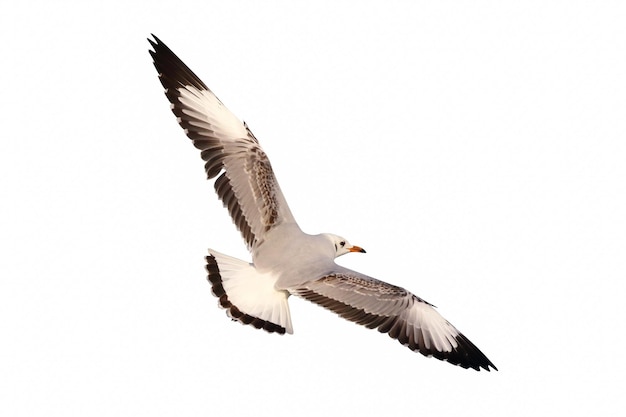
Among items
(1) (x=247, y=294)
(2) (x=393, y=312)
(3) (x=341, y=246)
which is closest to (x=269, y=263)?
(1) (x=247, y=294)

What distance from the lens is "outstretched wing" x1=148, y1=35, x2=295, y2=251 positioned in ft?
21.8

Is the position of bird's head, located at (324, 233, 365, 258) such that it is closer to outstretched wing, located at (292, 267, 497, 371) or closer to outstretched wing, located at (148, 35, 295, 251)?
outstretched wing, located at (148, 35, 295, 251)

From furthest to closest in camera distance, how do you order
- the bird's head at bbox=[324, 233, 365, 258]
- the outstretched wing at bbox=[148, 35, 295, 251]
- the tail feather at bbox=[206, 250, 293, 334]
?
the bird's head at bbox=[324, 233, 365, 258] → the outstretched wing at bbox=[148, 35, 295, 251] → the tail feather at bbox=[206, 250, 293, 334]

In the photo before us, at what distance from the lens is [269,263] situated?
644 centimetres

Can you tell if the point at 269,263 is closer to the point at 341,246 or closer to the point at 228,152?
the point at 341,246

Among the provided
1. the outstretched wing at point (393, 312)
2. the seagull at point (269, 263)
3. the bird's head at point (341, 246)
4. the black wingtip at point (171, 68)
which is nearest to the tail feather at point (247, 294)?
the seagull at point (269, 263)

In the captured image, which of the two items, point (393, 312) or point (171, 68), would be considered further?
point (171, 68)

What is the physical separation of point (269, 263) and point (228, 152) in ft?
3.04

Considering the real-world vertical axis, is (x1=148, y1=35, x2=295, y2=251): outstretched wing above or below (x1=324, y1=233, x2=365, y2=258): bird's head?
above

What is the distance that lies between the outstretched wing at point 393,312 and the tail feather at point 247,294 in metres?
0.19

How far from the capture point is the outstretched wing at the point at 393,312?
6.23 m

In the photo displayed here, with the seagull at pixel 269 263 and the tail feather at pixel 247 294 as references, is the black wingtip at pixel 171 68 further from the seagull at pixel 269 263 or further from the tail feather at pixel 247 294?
the tail feather at pixel 247 294

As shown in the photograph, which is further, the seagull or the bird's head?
the bird's head

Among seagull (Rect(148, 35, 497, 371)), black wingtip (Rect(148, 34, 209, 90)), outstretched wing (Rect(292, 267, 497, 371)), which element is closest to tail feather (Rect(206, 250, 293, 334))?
seagull (Rect(148, 35, 497, 371))
